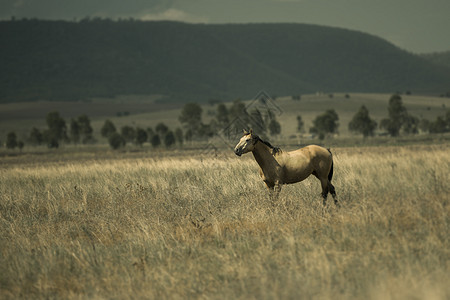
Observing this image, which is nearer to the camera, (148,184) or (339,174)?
(339,174)

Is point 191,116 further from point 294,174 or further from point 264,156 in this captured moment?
point 294,174

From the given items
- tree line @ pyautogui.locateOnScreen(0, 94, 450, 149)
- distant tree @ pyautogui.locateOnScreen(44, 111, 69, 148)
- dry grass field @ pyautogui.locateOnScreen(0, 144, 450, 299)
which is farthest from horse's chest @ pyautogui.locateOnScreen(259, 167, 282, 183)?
distant tree @ pyautogui.locateOnScreen(44, 111, 69, 148)

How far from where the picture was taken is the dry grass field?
5969mm

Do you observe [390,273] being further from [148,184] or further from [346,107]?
[346,107]

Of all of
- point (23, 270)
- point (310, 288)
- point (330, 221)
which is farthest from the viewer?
point (330, 221)

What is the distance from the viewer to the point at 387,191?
971 cm

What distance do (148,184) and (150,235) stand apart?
6461 millimetres

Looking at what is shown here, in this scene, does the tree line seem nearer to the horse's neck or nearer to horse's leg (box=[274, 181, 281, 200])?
the horse's neck

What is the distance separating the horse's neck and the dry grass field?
81cm

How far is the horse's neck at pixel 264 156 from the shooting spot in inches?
410

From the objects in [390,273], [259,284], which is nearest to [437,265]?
[390,273]

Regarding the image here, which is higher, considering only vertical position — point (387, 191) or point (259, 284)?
point (387, 191)

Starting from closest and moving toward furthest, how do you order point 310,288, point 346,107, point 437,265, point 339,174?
1. point 310,288
2. point 437,265
3. point 339,174
4. point 346,107

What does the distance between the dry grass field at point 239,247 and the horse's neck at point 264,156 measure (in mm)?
809
